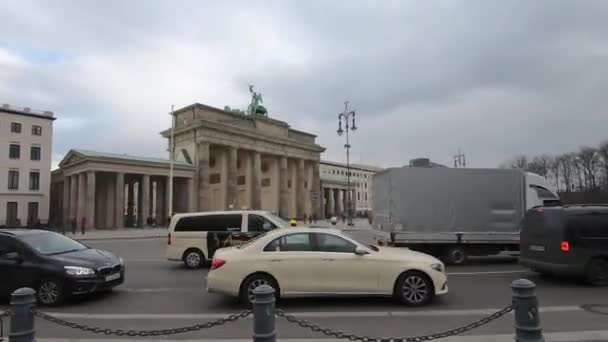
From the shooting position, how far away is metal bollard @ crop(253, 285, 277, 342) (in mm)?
4539

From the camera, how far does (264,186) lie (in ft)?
261

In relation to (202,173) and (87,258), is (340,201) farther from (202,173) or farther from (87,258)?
(87,258)

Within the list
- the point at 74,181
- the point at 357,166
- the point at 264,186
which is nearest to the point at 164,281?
the point at 74,181

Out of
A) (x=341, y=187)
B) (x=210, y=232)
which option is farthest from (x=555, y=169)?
(x=210, y=232)

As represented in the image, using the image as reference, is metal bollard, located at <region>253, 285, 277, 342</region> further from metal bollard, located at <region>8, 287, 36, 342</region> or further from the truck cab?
the truck cab

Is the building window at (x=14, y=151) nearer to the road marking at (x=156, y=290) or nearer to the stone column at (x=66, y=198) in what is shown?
the stone column at (x=66, y=198)

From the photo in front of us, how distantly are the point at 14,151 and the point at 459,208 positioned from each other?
60514 mm

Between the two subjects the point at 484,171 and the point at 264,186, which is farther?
the point at 264,186

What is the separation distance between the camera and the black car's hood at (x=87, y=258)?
30.0ft

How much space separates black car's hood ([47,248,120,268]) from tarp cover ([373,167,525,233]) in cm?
880

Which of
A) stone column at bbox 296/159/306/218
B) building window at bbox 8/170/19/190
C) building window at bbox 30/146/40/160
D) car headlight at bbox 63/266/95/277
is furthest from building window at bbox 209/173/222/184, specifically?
car headlight at bbox 63/266/95/277

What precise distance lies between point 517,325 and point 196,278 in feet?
31.5

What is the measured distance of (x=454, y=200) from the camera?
48.2 feet

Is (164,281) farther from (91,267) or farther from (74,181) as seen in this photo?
(74,181)
